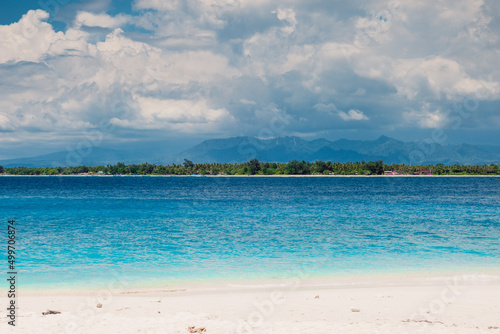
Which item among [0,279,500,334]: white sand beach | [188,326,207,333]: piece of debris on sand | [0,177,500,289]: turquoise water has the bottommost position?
[0,177,500,289]: turquoise water

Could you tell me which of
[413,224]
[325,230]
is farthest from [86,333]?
[413,224]

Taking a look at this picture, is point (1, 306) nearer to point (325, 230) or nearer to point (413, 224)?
point (325, 230)

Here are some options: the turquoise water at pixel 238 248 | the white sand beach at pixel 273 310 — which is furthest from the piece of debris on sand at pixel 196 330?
the turquoise water at pixel 238 248

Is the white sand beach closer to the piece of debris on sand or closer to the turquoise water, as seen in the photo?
the piece of debris on sand

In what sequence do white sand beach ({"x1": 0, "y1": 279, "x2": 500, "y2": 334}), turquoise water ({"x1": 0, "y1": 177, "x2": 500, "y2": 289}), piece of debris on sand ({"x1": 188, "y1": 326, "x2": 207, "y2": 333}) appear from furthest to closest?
turquoise water ({"x1": 0, "y1": 177, "x2": 500, "y2": 289})
white sand beach ({"x1": 0, "y1": 279, "x2": 500, "y2": 334})
piece of debris on sand ({"x1": 188, "y1": 326, "x2": 207, "y2": 333})

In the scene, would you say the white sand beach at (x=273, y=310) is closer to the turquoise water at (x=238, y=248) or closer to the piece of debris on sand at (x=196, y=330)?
the piece of debris on sand at (x=196, y=330)

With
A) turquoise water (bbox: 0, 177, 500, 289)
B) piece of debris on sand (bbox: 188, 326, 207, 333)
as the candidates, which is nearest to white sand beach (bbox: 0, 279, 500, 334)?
piece of debris on sand (bbox: 188, 326, 207, 333)

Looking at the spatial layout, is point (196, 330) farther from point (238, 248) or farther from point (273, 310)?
point (238, 248)

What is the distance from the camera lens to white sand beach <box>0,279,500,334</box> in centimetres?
1244

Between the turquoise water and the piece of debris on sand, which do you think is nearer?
the piece of debris on sand

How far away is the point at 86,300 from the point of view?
649 inches

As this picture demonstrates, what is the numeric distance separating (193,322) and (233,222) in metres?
32.0

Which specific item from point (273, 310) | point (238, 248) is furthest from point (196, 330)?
point (238, 248)

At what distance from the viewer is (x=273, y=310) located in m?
14.7
